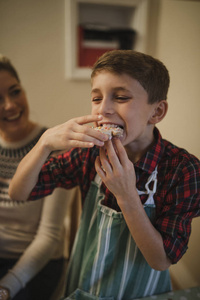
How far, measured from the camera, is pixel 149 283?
72 centimetres

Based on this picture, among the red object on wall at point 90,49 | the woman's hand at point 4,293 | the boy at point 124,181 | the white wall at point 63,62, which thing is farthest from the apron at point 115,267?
the red object on wall at point 90,49

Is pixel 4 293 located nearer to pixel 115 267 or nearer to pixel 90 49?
pixel 115 267

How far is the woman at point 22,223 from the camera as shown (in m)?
0.73

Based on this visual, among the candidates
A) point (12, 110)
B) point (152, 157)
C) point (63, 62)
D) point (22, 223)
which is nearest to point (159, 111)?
point (152, 157)

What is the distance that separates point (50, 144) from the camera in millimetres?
623

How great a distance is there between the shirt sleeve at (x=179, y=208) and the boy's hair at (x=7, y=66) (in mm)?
589

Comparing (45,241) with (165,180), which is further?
(45,241)

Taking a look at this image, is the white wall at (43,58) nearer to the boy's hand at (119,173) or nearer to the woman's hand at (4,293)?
the boy's hand at (119,173)

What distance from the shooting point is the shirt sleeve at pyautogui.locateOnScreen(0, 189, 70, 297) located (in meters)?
0.89

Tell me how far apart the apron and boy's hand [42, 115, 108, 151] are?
0.22 m

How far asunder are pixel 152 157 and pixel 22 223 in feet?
2.07

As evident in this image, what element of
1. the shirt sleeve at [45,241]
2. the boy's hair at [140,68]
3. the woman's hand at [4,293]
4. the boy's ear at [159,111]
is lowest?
the woman's hand at [4,293]

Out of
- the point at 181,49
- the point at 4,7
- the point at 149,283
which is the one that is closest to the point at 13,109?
the point at 4,7

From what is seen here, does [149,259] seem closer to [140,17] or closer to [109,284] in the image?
[109,284]
